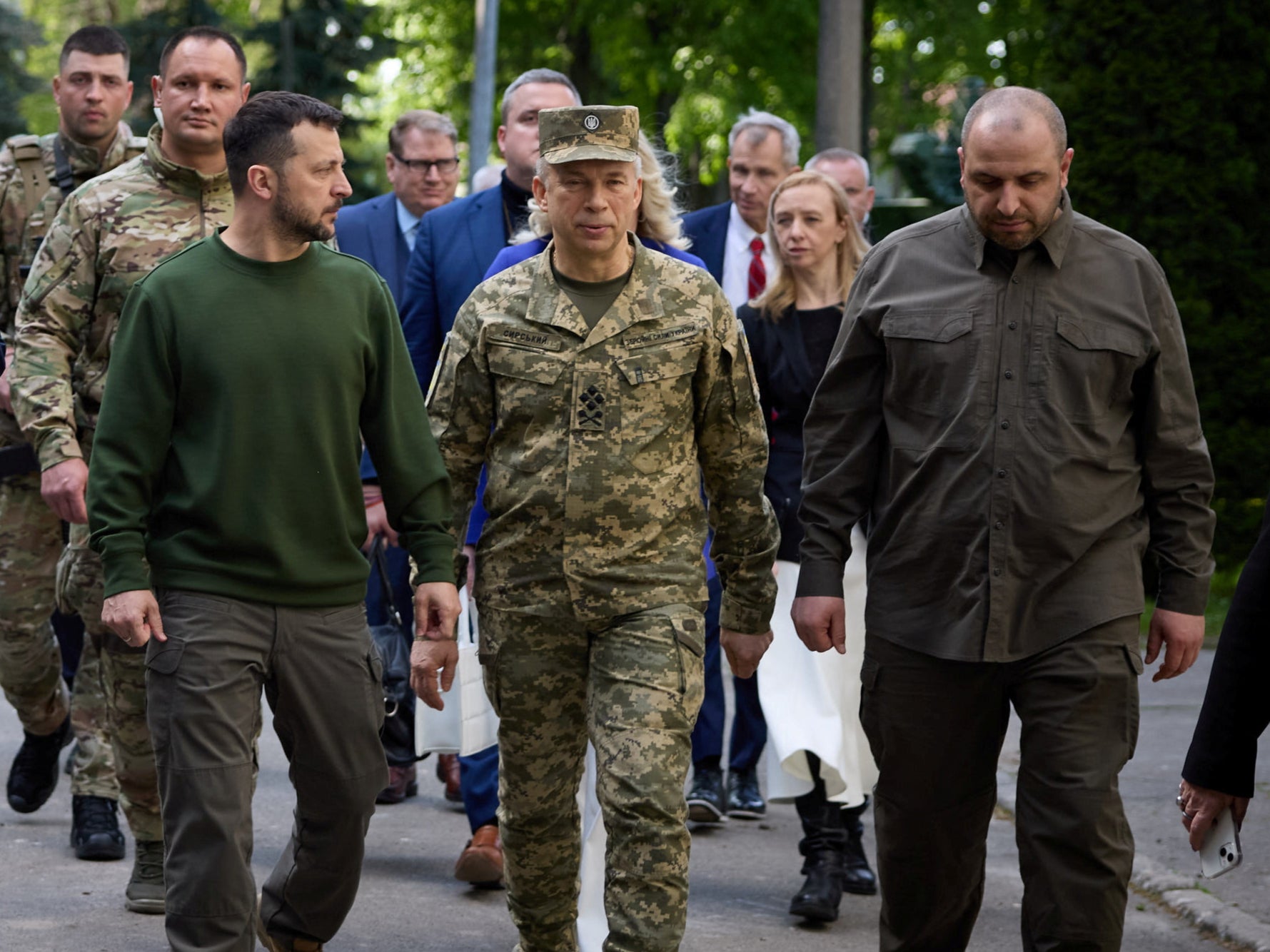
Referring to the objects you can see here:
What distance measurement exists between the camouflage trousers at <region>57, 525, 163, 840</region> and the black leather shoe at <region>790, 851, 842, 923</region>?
195 centimetres

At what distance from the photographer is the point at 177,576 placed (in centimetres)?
444

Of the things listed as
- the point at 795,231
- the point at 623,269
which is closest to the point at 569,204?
the point at 623,269

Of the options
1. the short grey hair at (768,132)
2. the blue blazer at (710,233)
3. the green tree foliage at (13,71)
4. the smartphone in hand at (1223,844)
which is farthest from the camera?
the green tree foliage at (13,71)

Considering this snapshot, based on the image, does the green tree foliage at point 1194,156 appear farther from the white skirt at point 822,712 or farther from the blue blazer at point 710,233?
the white skirt at point 822,712

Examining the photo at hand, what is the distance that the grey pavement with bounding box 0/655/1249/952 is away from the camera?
5617 mm

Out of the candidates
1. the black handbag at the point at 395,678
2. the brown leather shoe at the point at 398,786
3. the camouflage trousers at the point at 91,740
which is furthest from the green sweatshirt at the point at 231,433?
the brown leather shoe at the point at 398,786

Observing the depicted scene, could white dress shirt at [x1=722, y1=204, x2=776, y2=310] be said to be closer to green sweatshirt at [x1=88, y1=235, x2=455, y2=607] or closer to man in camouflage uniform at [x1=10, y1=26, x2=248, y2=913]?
man in camouflage uniform at [x1=10, y1=26, x2=248, y2=913]

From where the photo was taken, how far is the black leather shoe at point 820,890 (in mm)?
5922

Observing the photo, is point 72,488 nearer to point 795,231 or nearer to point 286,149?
point 286,149

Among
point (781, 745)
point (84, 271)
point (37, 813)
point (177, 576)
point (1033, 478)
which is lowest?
point (37, 813)

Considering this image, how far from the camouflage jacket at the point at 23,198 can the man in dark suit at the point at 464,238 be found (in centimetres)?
112

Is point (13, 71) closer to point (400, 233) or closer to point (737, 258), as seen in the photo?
point (400, 233)

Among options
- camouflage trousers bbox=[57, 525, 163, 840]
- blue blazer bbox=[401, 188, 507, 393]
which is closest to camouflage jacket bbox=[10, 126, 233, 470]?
camouflage trousers bbox=[57, 525, 163, 840]

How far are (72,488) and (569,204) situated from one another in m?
1.57
